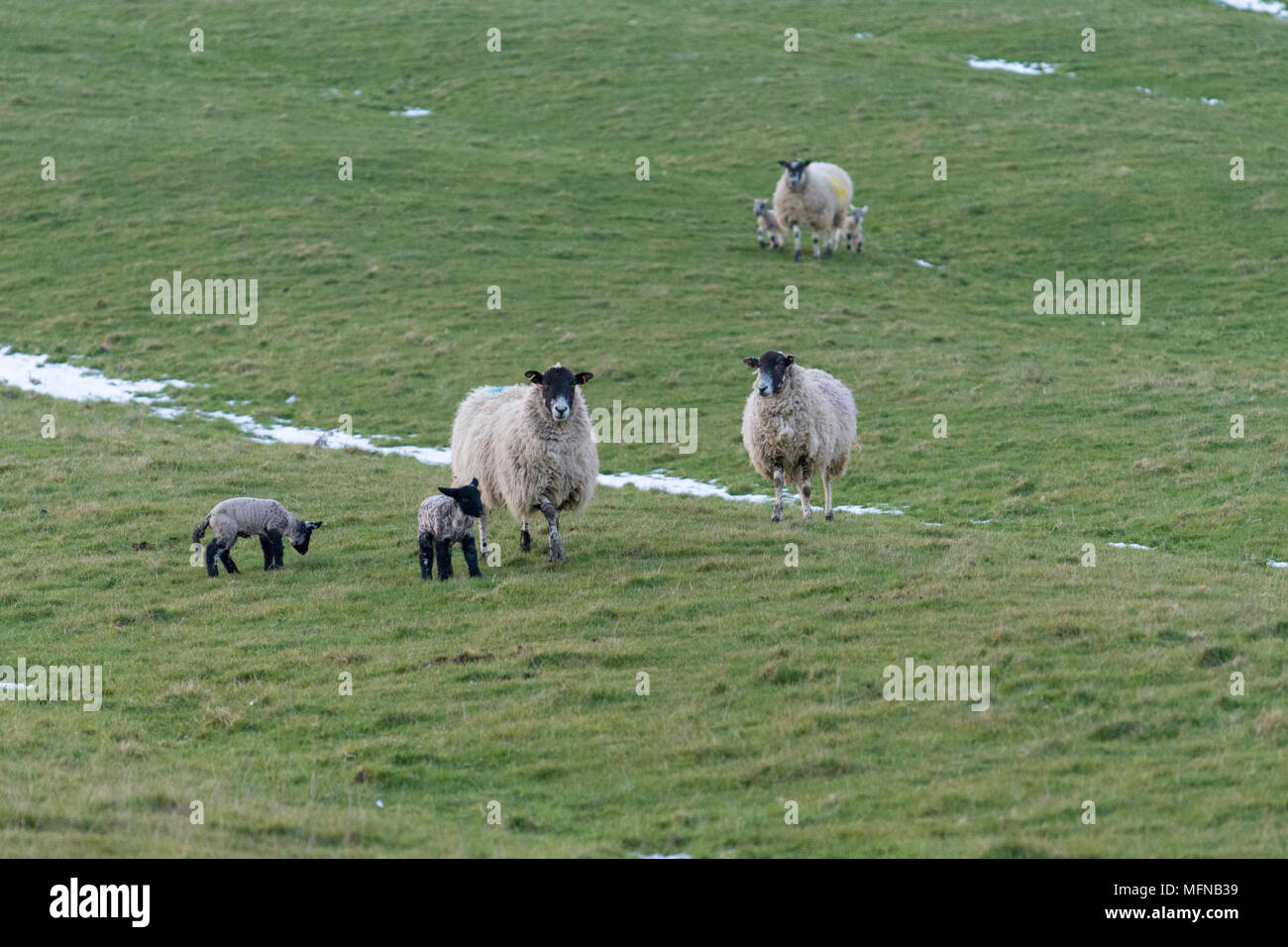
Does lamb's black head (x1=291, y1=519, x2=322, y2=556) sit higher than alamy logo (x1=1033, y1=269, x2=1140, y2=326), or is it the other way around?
alamy logo (x1=1033, y1=269, x2=1140, y2=326)

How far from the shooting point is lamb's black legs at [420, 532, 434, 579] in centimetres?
1532

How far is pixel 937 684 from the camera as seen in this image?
11.2 metres

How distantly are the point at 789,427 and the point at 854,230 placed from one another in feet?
78.3

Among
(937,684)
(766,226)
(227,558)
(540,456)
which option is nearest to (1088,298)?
(766,226)

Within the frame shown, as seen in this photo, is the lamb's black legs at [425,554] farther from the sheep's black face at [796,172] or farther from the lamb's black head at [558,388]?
the sheep's black face at [796,172]

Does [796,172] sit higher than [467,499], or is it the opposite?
[796,172]

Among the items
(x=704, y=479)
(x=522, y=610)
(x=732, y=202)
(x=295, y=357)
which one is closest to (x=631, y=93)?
(x=732, y=202)

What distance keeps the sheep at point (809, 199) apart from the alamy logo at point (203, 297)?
51.2 feet

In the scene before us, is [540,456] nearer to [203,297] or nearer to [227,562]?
[227,562]

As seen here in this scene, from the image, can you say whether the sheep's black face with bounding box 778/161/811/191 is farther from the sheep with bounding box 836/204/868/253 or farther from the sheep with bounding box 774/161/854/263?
the sheep with bounding box 836/204/868/253

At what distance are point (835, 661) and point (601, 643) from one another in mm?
2315

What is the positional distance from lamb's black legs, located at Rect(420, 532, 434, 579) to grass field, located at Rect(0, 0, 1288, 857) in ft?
0.77

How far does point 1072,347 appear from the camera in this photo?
3098cm
